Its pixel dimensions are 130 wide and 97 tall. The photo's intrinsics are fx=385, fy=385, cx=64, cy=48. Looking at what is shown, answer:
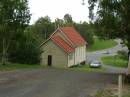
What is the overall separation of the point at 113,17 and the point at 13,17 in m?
16.2

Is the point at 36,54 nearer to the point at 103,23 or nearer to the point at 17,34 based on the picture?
the point at 17,34

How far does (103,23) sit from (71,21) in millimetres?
118114

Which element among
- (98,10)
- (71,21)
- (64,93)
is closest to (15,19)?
(98,10)

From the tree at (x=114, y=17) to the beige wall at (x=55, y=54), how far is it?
124 feet

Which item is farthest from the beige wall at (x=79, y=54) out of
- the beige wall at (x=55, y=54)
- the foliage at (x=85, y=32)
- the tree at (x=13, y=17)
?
the foliage at (x=85, y=32)

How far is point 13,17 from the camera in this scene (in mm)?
42625

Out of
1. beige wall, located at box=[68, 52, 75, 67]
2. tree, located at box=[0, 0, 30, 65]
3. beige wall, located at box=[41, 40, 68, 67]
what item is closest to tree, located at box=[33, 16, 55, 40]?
beige wall, located at box=[68, 52, 75, 67]

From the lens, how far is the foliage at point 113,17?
28.5 metres

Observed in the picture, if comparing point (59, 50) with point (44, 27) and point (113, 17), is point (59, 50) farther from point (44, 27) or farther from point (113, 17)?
point (44, 27)

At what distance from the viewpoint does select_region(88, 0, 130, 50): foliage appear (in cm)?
2855

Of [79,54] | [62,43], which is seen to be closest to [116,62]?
[79,54]

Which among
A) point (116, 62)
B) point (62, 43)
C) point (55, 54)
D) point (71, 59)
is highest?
point (62, 43)

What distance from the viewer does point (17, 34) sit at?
44.5 metres

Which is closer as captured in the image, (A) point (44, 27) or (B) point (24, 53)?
(B) point (24, 53)
